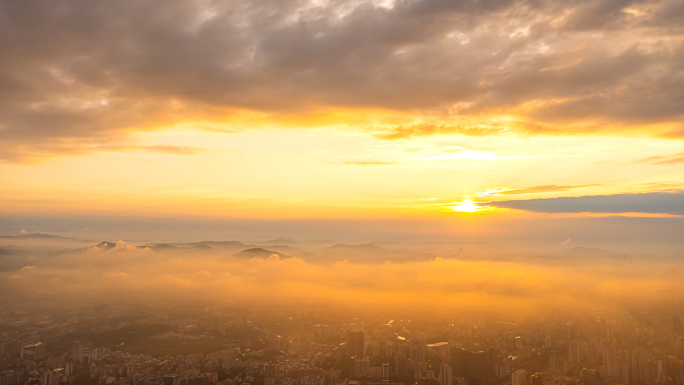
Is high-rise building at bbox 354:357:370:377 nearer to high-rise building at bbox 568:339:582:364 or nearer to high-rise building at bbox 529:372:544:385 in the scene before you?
high-rise building at bbox 529:372:544:385

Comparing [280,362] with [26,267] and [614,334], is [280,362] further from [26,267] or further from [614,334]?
[26,267]

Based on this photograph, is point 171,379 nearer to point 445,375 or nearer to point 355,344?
point 355,344

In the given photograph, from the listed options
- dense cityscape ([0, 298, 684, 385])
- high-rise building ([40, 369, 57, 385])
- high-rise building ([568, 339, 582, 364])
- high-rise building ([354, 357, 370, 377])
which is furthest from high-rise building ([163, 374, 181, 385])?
high-rise building ([568, 339, 582, 364])

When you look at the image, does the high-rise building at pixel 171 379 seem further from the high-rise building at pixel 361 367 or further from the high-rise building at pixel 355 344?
the high-rise building at pixel 355 344

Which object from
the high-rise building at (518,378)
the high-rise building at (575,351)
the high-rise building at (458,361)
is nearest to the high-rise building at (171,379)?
the high-rise building at (458,361)

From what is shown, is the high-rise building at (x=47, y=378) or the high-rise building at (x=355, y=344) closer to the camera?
the high-rise building at (x=47, y=378)

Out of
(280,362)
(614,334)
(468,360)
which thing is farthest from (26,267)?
(614,334)
